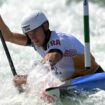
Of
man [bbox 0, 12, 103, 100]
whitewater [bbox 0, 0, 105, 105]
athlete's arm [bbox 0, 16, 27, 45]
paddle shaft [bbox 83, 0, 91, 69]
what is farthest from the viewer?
athlete's arm [bbox 0, 16, 27, 45]

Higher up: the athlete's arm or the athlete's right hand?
the athlete's arm

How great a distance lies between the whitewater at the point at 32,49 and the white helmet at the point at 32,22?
0.31m

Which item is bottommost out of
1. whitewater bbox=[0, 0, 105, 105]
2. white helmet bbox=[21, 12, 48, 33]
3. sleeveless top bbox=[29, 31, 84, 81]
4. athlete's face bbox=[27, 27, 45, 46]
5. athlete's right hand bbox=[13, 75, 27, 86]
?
whitewater bbox=[0, 0, 105, 105]

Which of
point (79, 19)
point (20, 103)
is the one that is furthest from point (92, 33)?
point (20, 103)

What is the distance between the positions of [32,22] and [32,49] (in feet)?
15.1

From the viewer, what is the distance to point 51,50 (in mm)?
5137

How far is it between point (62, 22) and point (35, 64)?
6.60 meters

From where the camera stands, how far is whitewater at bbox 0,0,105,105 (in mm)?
5254

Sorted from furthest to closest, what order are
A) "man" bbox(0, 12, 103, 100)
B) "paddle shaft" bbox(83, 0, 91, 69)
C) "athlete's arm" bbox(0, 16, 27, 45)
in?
"athlete's arm" bbox(0, 16, 27, 45)
"man" bbox(0, 12, 103, 100)
"paddle shaft" bbox(83, 0, 91, 69)

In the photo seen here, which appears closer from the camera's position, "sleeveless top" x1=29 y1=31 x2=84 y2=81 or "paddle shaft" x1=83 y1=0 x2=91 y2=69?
"paddle shaft" x1=83 y1=0 x2=91 y2=69

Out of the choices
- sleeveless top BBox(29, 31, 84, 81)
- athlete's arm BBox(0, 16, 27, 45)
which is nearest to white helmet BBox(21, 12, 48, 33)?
sleeveless top BBox(29, 31, 84, 81)

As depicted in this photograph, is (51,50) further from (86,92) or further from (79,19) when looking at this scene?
(79,19)

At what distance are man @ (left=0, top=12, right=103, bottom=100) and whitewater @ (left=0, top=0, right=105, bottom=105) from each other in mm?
111

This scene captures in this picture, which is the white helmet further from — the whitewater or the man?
the whitewater
